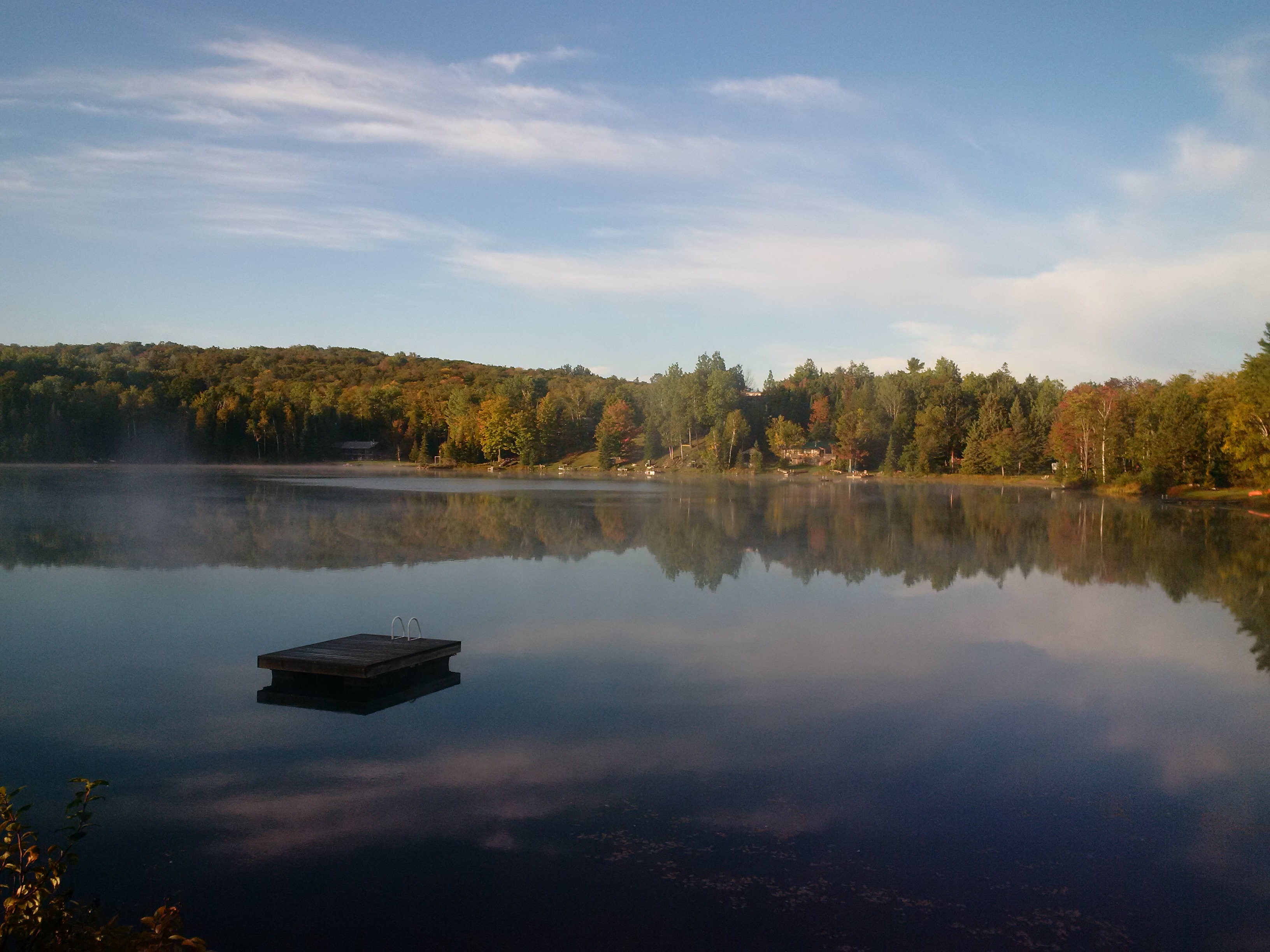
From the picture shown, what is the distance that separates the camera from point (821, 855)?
263 inches

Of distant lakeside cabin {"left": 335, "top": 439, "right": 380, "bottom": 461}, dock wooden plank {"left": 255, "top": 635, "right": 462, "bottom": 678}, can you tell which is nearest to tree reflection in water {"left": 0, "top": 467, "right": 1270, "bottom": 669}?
dock wooden plank {"left": 255, "top": 635, "right": 462, "bottom": 678}

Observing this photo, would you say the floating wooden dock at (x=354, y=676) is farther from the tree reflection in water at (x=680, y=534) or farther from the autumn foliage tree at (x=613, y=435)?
the autumn foliage tree at (x=613, y=435)

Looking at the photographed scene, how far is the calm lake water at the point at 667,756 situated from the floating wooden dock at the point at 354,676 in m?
0.34

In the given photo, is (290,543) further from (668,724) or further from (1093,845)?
(1093,845)

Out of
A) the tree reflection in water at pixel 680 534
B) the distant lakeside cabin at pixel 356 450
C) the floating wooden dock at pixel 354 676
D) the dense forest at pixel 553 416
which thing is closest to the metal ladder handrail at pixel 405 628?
the floating wooden dock at pixel 354 676

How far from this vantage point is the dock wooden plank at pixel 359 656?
10.7 meters

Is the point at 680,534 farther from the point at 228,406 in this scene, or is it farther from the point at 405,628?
the point at 228,406

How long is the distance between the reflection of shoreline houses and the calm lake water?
275 ft

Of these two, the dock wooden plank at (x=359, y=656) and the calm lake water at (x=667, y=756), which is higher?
the dock wooden plank at (x=359, y=656)

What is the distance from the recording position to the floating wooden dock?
10.6 m

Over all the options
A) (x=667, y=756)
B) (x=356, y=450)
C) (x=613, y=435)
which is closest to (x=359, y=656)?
(x=667, y=756)

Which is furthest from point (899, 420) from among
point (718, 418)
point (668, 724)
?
point (668, 724)

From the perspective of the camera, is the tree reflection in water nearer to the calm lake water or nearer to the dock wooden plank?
the calm lake water

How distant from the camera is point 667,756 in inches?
345
